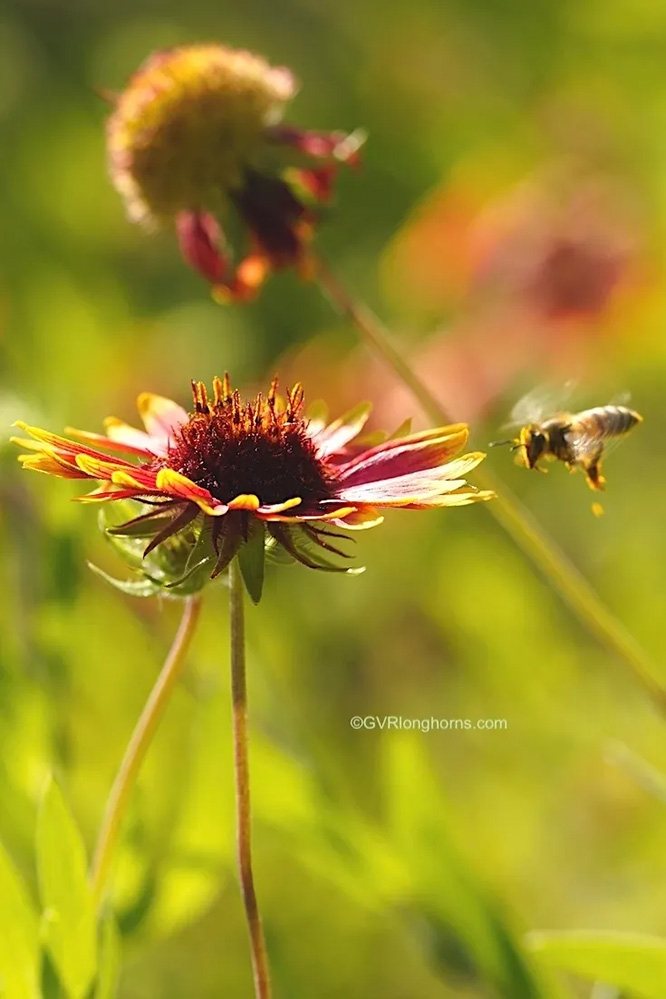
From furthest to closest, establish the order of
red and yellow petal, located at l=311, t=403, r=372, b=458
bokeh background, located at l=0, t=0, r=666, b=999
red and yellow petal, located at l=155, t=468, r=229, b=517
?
bokeh background, located at l=0, t=0, r=666, b=999
red and yellow petal, located at l=311, t=403, r=372, b=458
red and yellow petal, located at l=155, t=468, r=229, b=517

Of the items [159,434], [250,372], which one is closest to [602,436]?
[159,434]

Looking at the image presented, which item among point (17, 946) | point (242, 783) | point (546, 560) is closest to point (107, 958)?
point (17, 946)

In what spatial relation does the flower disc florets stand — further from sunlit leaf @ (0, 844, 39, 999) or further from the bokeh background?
sunlit leaf @ (0, 844, 39, 999)

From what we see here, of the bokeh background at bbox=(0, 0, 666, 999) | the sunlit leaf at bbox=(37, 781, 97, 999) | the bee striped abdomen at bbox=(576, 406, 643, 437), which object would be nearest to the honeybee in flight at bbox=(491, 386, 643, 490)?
the bee striped abdomen at bbox=(576, 406, 643, 437)

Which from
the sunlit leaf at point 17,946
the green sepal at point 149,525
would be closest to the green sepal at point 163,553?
the green sepal at point 149,525

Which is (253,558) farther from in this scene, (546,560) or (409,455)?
(546,560)

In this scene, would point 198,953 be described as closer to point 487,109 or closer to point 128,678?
point 128,678

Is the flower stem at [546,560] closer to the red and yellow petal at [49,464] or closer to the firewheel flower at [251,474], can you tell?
the firewheel flower at [251,474]
